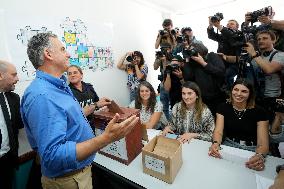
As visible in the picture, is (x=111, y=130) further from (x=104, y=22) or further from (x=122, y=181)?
(x=104, y=22)

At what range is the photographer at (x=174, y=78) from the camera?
2.68m

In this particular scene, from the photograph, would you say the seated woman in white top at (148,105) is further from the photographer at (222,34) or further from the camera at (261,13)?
the camera at (261,13)

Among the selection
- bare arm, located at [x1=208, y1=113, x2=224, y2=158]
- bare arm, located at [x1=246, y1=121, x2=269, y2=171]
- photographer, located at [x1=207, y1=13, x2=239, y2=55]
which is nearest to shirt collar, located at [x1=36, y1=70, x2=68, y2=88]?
bare arm, located at [x1=208, y1=113, x2=224, y2=158]

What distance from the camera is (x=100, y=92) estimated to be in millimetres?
3174

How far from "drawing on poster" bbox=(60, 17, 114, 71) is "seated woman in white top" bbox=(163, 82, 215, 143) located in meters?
1.48

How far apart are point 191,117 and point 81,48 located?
5.78 feet

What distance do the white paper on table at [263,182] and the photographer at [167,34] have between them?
2.41 meters

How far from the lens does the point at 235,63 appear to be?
274 cm

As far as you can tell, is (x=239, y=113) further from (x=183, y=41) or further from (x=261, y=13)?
(x=183, y=41)

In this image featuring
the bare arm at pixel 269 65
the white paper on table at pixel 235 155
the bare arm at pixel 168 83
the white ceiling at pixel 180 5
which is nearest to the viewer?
the white paper on table at pixel 235 155

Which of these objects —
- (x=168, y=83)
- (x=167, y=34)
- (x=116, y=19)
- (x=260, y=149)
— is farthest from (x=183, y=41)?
(x=260, y=149)

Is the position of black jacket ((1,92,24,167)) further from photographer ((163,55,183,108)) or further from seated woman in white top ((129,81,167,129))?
photographer ((163,55,183,108))

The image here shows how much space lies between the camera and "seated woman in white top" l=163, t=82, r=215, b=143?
2.01m

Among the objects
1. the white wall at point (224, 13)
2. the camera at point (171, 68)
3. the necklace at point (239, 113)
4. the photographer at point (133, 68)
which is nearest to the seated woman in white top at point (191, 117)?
the necklace at point (239, 113)
